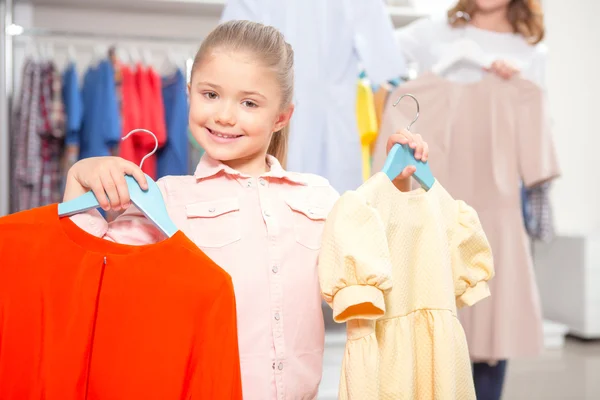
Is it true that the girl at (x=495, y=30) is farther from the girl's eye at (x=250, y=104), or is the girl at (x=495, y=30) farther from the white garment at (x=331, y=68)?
the girl's eye at (x=250, y=104)

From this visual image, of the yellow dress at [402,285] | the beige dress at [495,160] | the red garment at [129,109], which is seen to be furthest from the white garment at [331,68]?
the yellow dress at [402,285]

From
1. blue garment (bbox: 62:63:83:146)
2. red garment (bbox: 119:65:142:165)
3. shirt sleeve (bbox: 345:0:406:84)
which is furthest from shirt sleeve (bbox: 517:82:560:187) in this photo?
blue garment (bbox: 62:63:83:146)

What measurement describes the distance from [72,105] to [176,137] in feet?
1.44

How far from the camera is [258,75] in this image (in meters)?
0.97

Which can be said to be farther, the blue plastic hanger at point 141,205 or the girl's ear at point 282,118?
the girl's ear at point 282,118

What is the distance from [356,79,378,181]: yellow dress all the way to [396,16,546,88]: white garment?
0.75 ft

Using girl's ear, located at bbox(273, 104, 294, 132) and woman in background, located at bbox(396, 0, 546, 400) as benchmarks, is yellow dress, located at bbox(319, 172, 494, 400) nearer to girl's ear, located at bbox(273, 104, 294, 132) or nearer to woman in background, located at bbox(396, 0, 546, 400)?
girl's ear, located at bbox(273, 104, 294, 132)

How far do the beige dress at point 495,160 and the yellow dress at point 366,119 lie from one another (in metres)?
0.31

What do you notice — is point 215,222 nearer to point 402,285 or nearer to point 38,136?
point 402,285

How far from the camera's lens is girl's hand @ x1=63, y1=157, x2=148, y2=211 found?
881mm

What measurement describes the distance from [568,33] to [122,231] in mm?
3638

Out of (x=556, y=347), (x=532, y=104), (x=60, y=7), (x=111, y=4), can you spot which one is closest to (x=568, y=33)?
(x=556, y=347)

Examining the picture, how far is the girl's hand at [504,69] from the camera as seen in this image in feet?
5.85

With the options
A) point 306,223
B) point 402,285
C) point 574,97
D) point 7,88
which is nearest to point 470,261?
point 402,285
